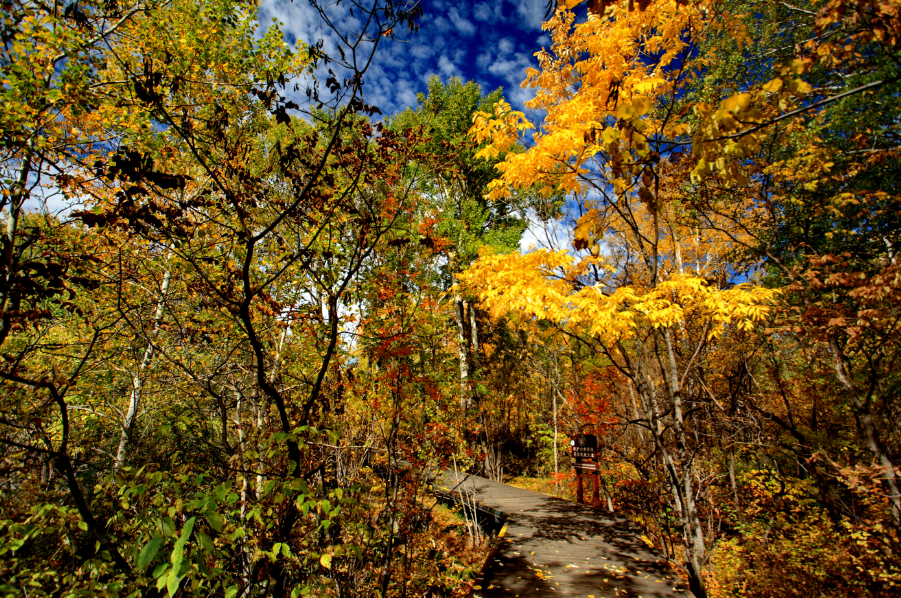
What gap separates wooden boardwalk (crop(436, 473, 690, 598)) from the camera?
4051mm

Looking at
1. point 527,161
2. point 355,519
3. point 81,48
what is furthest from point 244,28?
point 355,519

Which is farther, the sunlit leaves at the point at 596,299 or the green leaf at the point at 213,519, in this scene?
the sunlit leaves at the point at 596,299

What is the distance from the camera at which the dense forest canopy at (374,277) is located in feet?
7.07

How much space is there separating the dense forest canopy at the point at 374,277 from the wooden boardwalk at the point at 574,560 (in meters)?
0.63

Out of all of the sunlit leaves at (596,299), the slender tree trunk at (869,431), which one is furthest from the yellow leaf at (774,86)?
the slender tree trunk at (869,431)

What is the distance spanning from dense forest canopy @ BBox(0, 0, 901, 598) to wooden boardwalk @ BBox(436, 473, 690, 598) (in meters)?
0.63

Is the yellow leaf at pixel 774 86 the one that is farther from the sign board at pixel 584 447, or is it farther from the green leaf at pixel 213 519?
the sign board at pixel 584 447

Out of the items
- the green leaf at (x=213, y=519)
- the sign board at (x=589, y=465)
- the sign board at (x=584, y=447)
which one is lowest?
the sign board at (x=589, y=465)

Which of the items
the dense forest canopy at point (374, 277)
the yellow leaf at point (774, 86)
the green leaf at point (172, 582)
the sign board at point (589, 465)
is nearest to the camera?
the green leaf at point (172, 582)

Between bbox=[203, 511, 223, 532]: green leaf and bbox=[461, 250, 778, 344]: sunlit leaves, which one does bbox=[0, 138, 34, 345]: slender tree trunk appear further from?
bbox=[461, 250, 778, 344]: sunlit leaves

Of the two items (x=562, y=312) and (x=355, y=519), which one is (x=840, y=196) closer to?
(x=562, y=312)

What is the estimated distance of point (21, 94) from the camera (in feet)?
A: 9.23

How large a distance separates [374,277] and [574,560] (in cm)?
457

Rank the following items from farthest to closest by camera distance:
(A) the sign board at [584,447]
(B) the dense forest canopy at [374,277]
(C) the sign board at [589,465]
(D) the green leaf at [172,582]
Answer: (C) the sign board at [589,465]
(A) the sign board at [584,447]
(B) the dense forest canopy at [374,277]
(D) the green leaf at [172,582]
